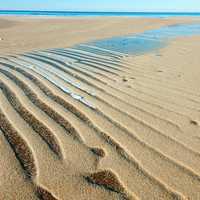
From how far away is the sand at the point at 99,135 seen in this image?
7.44 feet

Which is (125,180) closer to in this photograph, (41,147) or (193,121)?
(41,147)

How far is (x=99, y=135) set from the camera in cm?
303

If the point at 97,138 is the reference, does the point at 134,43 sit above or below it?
below

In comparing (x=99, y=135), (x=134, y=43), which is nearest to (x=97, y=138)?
(x=99, y=135)

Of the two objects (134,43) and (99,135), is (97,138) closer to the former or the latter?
(99,135)

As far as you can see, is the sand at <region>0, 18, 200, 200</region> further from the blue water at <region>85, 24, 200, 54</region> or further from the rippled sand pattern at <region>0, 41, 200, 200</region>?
Answer: the blue water at <region>85, 24, 200, 54</region>

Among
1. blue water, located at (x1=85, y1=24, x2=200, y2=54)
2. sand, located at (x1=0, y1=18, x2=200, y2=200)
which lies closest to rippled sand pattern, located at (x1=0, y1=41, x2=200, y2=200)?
sand, located at (x1=0, y1=18, x2=200, y2=200)

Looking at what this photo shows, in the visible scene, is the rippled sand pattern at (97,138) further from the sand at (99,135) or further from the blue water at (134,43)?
the blue water at (134,43)

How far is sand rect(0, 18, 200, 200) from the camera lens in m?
2.27

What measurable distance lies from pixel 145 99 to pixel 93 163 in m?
1.70

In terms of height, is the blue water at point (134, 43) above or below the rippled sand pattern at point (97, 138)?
below

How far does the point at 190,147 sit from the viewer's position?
9.35 ft

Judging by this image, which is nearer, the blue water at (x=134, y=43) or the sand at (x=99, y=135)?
the sand at (x=99, y=135)

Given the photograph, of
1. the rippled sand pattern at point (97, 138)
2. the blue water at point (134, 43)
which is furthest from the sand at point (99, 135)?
the blue water at point (134, 43)
